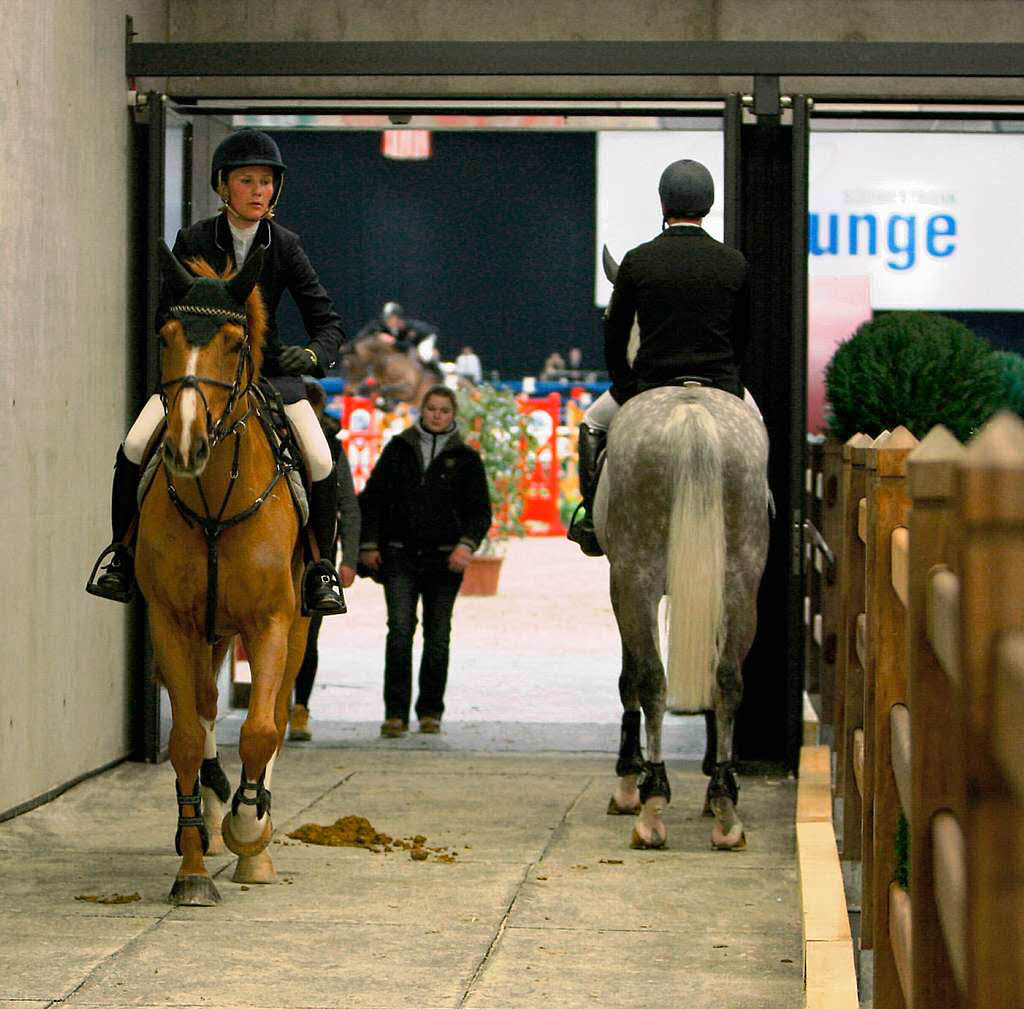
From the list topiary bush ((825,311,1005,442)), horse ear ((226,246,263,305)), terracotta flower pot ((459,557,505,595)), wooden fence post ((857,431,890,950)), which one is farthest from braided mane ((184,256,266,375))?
terracotta flower pot ((459,557,505,595))

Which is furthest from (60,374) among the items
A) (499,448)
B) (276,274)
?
(499,448)

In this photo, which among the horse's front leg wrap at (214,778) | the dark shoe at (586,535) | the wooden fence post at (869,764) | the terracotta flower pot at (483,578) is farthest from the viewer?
the terracotta flower pot at (483,578)

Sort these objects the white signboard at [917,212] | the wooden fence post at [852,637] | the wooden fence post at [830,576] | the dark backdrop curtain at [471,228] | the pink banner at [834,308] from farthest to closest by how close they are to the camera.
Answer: the dark backdrop curtain at [471,228]
the white signboard at [917,212]
the pink banner at [834,308]
the wooden fence post at [830,576]
the wooden fence post at [852,637]

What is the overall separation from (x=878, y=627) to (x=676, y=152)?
12415 millimetres

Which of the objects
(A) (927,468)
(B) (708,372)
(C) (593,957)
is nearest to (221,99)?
(B) (708,372)

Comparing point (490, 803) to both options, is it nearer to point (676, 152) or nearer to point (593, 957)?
point (593, 957)

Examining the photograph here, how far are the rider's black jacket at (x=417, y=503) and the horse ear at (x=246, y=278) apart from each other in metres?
4.22

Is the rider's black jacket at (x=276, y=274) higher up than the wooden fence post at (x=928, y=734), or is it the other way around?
the rider's black jacket at (x=276, y=274)

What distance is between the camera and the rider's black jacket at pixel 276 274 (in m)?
6.02

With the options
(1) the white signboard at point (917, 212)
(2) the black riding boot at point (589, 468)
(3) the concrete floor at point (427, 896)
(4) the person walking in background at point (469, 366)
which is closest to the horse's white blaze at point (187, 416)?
(3) the concrete floor at point (427, 896)

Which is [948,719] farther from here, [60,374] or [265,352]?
[60,374]

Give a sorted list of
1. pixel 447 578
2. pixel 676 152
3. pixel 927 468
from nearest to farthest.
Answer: pixel 927 468 → pixel 447 578 → pixel 676 152

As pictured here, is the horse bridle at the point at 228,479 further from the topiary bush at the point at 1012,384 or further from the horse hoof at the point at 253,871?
the topiary bush at the point at 1012,384

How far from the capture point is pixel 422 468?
31.2ft
